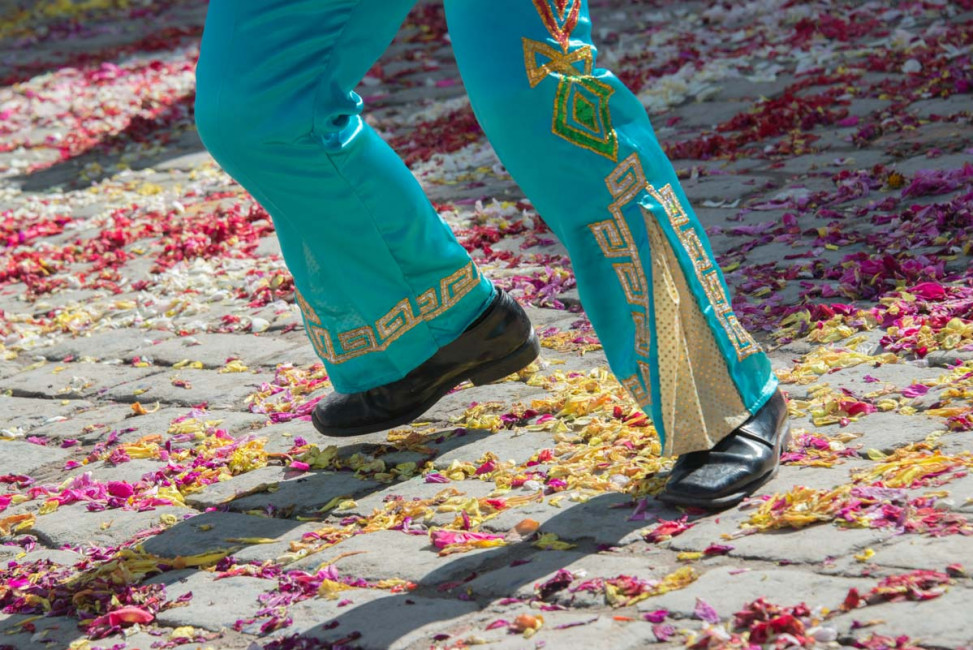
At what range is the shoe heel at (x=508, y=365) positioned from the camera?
3066 millimetres

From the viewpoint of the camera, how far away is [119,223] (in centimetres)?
621

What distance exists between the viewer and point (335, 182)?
271cm

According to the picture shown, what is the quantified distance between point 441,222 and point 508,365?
394mm

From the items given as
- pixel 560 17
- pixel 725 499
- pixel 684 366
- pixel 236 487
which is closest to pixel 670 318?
pixel 684 366

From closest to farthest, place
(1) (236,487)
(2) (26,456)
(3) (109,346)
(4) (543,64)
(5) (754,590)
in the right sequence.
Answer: (5) (754,590)
(4) (543,64)
(1) (236,487)
(2) (26,456)
(3) (109,346)

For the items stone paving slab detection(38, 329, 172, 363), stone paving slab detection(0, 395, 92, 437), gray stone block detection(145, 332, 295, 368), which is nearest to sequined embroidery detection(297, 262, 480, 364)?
gray stone block detection(145, 332, 295, 368)

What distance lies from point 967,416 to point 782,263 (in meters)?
1.41

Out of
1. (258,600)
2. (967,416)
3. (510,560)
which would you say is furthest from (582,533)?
(967,416)

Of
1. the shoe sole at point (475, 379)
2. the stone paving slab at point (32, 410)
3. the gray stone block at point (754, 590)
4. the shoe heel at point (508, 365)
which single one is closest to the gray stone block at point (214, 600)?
the shoe sole at point (475, 379)

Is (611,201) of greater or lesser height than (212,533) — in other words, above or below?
above

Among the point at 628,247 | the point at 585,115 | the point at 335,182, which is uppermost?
the point at 585,115

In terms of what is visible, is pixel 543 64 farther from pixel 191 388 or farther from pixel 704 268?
pixel 191 388

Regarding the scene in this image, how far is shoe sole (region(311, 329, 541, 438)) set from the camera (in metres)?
2.96

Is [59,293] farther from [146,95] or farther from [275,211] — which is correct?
[146,95]
